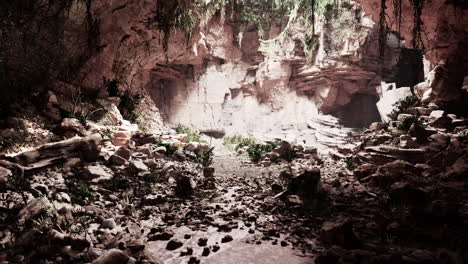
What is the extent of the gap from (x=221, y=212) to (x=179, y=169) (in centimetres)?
258

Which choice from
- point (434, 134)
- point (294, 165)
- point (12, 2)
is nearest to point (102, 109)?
point (12, 2)

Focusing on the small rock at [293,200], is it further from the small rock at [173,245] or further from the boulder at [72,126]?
the boulder at [72,126]

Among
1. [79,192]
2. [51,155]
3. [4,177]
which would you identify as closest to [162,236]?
[79,192]

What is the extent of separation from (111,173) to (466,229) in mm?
4687

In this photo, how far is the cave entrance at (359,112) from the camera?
58.6 ft

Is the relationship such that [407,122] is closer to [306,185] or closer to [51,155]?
[306,185]

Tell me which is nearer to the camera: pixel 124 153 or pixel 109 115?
pixel 124 153

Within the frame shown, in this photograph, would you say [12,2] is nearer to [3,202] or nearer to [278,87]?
[3,202]

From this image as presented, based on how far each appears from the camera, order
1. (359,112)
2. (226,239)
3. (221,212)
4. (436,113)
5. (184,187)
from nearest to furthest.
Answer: (226,239)
(221,212)
(184,187)
(436,113)
(359,112)

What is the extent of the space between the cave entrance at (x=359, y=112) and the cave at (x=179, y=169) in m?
6.31

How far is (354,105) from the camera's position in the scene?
18.3 m

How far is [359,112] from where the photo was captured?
18.2 m

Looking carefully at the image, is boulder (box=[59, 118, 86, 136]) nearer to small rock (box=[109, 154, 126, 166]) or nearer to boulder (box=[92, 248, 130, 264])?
small rock (box=[109, 154, 126, 166])

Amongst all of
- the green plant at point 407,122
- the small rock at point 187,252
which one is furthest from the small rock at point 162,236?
the green plant at point 407,122
